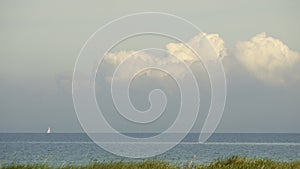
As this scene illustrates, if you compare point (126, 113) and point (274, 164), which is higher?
point (126, 113)

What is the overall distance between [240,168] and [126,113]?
598 cm

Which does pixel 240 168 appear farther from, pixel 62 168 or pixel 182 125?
pixel 62 168

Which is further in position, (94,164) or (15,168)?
(94,164)

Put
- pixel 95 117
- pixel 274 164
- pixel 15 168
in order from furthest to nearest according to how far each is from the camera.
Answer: pixel 274 164 → pixel 95 117 → pixel 15 168

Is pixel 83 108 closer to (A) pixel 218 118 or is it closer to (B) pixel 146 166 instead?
(B) pixel 146 166

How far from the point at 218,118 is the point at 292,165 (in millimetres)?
5647

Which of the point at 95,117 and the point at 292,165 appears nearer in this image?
the point at 95,117

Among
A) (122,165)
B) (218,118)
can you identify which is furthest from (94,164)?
(218,118)

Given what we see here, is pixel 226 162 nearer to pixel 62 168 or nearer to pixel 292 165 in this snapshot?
pixel 292 165

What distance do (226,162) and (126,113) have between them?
5.91m

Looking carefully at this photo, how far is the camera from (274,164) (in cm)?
3303

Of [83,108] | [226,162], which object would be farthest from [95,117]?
[226,162]

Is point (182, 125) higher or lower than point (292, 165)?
higher

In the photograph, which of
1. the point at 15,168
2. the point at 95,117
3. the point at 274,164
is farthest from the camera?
the point at 274,164
